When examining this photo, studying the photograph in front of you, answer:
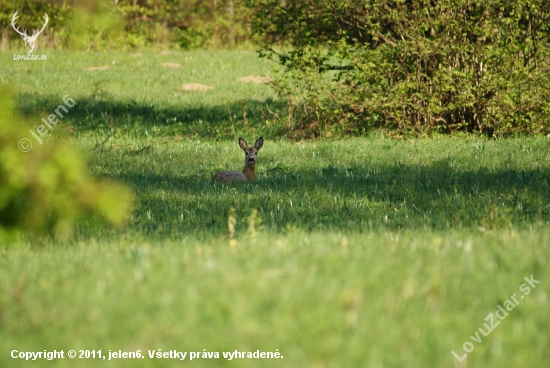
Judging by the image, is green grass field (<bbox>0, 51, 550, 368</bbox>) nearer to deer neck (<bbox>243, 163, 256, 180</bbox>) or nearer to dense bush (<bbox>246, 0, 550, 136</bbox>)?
deer neck (<bbox>243, 163, 256, 180</bbox>)

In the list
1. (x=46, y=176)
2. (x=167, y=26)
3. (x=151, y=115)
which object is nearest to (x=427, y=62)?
(x=151, y=115)

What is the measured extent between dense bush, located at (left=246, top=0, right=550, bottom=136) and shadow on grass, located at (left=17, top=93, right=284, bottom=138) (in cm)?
305

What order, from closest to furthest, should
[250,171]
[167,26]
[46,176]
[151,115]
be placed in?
[46,176] → [250,171] → [151,115] → [167,26]

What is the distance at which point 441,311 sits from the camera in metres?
4.44

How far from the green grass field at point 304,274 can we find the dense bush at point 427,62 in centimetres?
536

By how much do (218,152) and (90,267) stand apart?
984 cm

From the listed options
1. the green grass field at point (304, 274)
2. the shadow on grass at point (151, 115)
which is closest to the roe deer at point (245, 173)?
the green grass field at point (304, 274)

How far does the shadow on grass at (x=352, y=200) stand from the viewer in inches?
317

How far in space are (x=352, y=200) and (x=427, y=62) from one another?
28.4 feet

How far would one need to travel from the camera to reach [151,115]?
22.5 metres

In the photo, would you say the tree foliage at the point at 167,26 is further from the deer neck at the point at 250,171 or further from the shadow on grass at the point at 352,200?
the shadow on grass at the point at 352,200

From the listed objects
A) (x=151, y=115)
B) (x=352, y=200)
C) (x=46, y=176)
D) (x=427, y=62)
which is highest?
(x=151, y=115)

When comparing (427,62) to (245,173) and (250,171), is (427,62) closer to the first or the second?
(250,171)

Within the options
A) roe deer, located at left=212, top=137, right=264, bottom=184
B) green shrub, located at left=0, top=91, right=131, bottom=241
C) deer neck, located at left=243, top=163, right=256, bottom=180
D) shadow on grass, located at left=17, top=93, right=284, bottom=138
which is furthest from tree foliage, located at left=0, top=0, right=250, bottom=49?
green shrub, located at left=0, top=91, right=131, bottom=241
